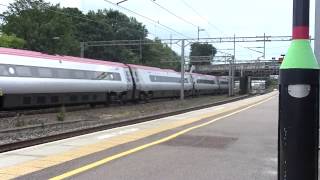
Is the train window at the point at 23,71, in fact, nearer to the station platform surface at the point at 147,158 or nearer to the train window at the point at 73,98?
the train window at the point at 73,98

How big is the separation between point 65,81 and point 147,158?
847 inches

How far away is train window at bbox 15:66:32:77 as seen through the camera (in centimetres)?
2715

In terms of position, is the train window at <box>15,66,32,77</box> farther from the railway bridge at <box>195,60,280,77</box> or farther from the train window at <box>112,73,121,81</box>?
the railway bridge at <box>195,60,280,77</box>

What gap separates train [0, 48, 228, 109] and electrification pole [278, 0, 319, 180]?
921 inches

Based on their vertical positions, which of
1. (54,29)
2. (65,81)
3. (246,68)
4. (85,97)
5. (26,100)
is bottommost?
(85,97)

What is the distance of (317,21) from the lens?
11.8 metres

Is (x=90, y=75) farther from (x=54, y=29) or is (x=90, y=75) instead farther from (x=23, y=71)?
(x=54, y=29)

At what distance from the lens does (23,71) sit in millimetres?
27562

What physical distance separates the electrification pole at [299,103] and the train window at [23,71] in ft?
81.0

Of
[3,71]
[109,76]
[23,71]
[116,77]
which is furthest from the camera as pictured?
[116,77]

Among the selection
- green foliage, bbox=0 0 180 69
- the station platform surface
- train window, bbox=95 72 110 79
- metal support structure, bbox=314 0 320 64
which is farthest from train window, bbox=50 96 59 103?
green foliage, bbox=0 0 180 69

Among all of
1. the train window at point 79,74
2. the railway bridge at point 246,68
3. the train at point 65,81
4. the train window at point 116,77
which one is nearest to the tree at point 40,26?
the train at point 65,81

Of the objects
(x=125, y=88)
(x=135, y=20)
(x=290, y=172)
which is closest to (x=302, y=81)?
(x=290, y=172)

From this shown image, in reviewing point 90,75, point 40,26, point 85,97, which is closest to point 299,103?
point 85,97
